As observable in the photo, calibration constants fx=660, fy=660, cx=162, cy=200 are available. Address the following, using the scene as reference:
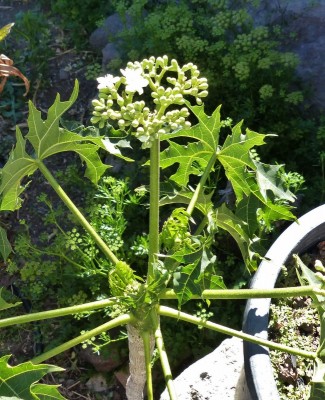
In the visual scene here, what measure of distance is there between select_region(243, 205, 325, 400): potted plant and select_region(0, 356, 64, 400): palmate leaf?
393mm

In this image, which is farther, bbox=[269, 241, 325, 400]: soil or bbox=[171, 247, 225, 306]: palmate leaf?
bbox=[269, 241, 325, 400]: soil

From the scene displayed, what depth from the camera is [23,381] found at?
1085mm

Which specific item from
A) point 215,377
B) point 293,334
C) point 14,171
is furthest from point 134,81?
point 215,377

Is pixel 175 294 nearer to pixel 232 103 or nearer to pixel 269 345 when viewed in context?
pixel 269 345

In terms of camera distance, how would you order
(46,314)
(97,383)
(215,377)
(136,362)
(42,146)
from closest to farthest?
(46,314) → (42,146) → (136,362) → (215,377) → (97,383)

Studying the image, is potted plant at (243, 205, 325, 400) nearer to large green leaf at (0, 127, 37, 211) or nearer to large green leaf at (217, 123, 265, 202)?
large green leaf at (217, 123, 265, 202)

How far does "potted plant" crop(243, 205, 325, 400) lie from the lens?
126 centimetres

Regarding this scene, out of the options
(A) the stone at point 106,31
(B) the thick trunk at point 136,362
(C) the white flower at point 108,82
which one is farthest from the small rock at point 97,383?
(A) the stone at point 106,31

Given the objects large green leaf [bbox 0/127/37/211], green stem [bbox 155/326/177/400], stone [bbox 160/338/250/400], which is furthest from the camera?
stone [bbox 160/338/250/400]

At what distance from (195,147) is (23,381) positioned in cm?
60

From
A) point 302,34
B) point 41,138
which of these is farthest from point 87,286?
point 302,34

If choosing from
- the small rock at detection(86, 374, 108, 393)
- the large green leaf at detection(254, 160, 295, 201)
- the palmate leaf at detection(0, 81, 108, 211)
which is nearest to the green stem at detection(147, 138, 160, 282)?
the palmate leaf at detection(0, 81, 108, 211)

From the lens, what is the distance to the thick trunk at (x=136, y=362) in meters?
1.35

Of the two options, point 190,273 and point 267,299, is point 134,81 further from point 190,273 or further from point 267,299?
point 267,299
